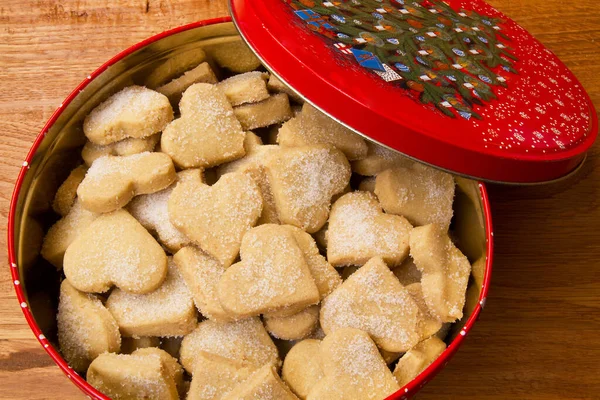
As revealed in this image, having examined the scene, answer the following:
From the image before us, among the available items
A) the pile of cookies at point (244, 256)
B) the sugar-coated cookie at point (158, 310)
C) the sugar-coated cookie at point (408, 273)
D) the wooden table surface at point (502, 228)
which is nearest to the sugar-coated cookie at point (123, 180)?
the pile of cookies at point (244, 256)

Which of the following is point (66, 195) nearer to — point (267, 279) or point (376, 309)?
point (267, 279)

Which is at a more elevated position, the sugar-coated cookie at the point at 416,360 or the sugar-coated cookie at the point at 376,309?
the sugar-coated cookie at the point at 376,309

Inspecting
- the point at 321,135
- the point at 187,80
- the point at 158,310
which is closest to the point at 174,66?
the point at 187,80

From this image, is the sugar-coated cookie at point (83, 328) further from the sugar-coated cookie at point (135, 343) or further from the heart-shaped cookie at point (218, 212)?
the heart-shaped cookie at point (218, 212)

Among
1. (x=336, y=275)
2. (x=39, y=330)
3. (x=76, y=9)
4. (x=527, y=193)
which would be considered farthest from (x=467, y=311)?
(x=76, y=9)

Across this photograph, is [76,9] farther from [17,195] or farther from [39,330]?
[39,330]

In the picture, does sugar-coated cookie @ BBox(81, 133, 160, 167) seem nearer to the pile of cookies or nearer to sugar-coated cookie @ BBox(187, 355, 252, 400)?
the pile of cookies

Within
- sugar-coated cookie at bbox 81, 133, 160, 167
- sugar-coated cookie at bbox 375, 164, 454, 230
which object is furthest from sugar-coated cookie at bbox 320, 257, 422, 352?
sugar-coated cookie at bbox 81, 133, 160, 167
